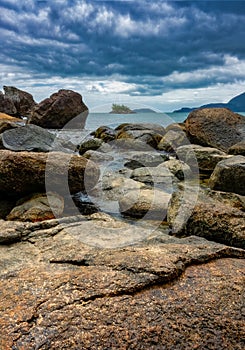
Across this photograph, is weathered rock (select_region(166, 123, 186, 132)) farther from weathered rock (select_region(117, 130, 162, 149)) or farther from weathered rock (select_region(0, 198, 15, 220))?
weathered rock (select_region(0, 198, 15, 220))

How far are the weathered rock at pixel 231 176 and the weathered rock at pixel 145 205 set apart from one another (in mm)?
2339

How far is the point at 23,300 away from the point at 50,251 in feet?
3.61

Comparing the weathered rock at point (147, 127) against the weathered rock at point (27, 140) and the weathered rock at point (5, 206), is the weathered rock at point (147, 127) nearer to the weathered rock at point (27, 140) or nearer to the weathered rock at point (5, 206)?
the weathered rock at point (27, 140)

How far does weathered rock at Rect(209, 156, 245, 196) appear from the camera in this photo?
876cm

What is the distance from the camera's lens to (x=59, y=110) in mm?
26375

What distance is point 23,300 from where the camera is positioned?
2455 mm

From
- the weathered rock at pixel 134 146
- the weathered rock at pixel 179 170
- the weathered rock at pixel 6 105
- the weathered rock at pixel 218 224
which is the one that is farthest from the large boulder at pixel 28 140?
the weathered rock at pixel 6 105

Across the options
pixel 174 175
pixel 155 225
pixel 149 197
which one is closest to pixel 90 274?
pixel 155 225

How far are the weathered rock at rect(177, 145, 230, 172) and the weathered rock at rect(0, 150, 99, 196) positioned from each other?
5.45m

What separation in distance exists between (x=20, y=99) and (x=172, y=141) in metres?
29.6

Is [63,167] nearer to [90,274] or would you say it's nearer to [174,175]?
[174,175]

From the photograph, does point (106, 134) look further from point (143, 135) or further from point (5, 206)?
point (5, 206)

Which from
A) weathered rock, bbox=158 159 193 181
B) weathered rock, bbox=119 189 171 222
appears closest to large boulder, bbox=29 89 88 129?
weathered rock, bbox=158 159 193 181

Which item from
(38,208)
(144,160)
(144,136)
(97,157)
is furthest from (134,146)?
(38,208)
